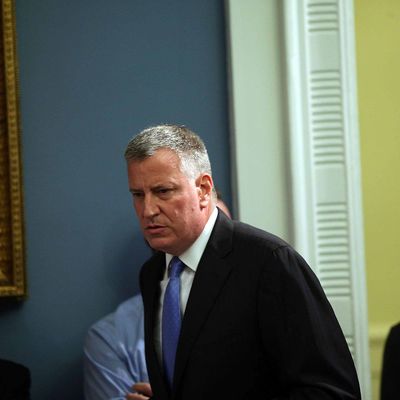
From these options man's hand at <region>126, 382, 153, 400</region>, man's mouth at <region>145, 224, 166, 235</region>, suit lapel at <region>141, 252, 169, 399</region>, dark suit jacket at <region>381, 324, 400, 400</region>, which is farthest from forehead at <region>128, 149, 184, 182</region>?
man's hand at <region>126, 382, 153, 400</region>

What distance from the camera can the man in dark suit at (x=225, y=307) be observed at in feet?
5.30

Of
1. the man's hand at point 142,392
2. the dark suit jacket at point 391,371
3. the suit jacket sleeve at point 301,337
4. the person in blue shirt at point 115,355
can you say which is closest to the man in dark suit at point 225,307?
the suit jacket sleeve at point 301,337

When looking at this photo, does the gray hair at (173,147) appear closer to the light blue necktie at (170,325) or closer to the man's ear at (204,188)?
the man's ear at (204,188)

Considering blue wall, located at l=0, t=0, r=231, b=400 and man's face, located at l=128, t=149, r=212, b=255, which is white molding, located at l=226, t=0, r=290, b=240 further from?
man's face, located at l=128, t=149, r=212, b=255

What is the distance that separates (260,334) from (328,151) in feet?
4.53

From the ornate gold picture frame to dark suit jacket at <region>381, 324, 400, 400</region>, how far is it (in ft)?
6.06

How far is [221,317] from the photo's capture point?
1688 millimetres

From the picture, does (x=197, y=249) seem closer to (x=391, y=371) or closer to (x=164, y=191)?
(x=164, y=191)

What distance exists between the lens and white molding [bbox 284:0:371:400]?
9.59 feet

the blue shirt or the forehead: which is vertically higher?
the forehead

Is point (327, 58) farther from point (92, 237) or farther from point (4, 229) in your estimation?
point (4, 229)

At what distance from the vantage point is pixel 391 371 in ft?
4.39

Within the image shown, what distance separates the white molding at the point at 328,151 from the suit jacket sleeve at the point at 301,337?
1.27 metres

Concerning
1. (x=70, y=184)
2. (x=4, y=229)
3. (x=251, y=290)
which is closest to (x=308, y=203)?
(x=70, y=184)
